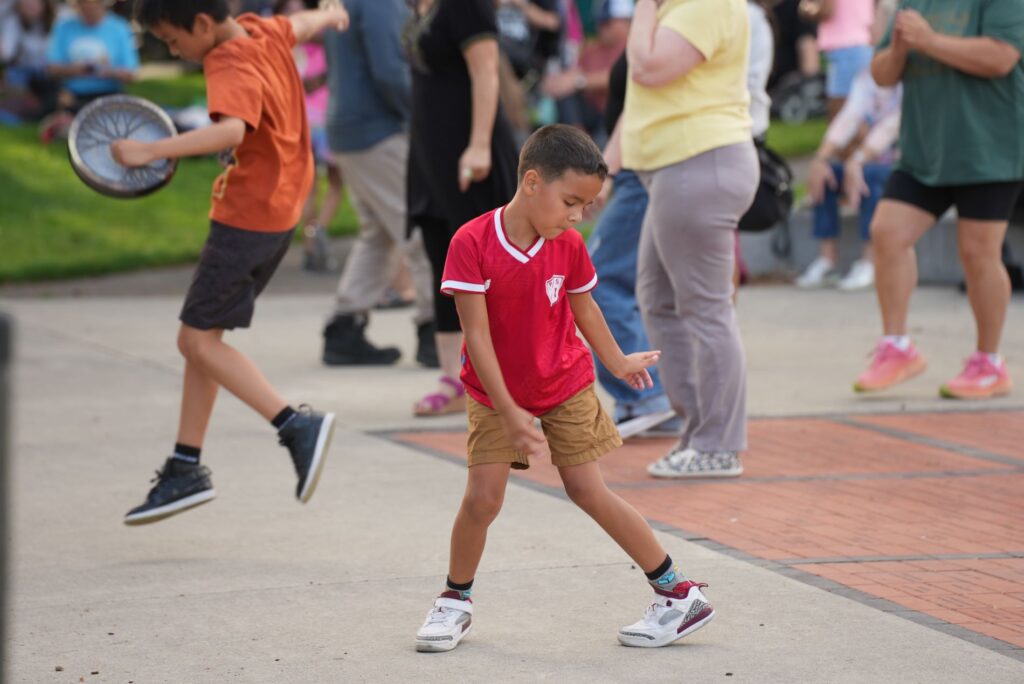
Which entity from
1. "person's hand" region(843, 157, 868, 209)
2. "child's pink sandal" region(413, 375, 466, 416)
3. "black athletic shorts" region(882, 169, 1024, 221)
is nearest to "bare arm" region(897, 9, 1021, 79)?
"black athletic shorts" region(882, 169, 1024, 221)

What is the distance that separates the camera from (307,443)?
17.2 ft

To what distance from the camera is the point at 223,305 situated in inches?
207

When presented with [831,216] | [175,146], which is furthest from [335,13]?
[831,216]

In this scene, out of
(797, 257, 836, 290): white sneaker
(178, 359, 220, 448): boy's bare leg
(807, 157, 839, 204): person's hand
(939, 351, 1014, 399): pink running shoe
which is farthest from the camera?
(797, 257, 836, 290): white sneaker

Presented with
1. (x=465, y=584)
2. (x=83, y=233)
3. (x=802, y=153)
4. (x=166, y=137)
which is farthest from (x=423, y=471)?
(x=802, y=153)

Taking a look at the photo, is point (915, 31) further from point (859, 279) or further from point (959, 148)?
point (859, 279)

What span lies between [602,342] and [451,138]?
3.07 metres

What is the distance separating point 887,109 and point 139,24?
696 cm

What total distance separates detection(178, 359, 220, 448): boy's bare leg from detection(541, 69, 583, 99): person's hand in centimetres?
999

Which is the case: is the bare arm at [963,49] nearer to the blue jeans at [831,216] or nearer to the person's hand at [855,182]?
the person's hand at [855,182]

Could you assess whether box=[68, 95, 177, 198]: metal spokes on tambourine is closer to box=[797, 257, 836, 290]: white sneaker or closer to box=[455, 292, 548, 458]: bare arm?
box=[455, 292, 548, 458]: bare arm

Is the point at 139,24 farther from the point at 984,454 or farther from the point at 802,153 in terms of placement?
the point at 802,153

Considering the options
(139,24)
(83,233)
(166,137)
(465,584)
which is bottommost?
(83,233)

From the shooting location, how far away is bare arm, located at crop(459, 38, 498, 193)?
260 inches
